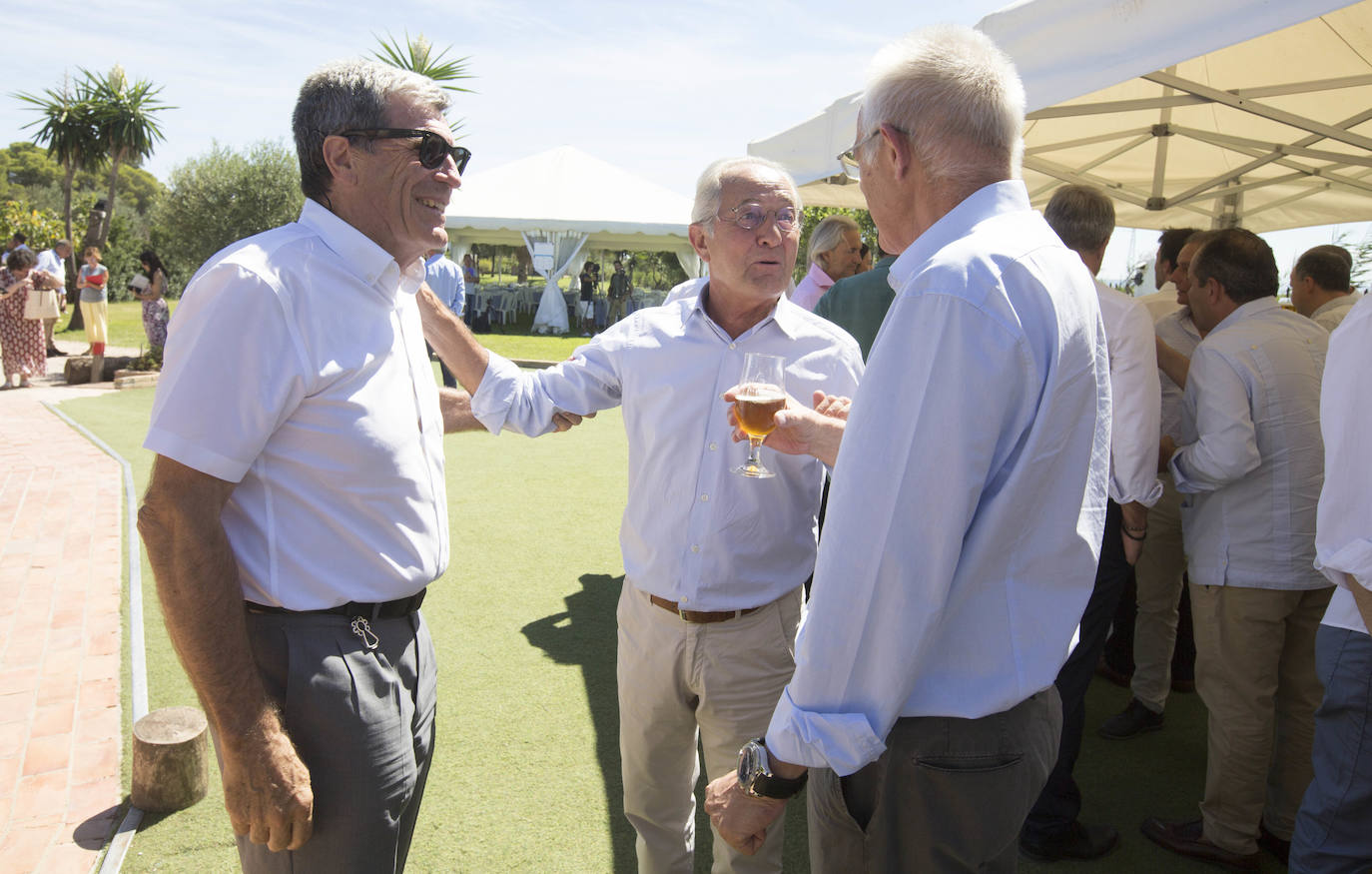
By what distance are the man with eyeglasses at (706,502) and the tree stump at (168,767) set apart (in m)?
1.78

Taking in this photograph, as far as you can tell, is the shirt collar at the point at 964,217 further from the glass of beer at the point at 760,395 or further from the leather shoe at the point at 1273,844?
the leather shoe at the point at 1273,844

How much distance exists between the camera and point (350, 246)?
1912 mm

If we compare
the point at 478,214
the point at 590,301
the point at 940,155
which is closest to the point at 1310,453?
the point at 940,155

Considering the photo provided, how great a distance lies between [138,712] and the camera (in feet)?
13.1

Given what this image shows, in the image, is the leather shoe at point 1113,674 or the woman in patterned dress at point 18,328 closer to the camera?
the leather shoe at point 1113,674

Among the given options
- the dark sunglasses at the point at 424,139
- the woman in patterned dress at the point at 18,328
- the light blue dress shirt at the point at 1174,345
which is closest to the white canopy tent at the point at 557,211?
the woman in patterned dress at the point at 18,328

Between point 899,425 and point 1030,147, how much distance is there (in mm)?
6257

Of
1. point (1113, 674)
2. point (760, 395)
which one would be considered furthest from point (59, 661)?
point (1113, 674)

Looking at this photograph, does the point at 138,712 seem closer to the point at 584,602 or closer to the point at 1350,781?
the point at 584,602

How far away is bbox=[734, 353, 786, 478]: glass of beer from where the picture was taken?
2.01 meters

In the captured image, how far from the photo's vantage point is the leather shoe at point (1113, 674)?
479 cm

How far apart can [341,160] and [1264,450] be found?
316 cm

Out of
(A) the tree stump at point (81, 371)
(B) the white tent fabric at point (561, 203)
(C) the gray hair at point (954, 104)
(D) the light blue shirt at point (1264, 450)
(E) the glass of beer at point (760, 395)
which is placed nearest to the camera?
(C) the gray hair at point (954, 104)

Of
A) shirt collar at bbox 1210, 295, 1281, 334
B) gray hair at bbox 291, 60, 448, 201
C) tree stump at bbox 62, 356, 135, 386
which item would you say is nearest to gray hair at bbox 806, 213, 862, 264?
shirt collar at bbox 1210, 295, 1281, 334
